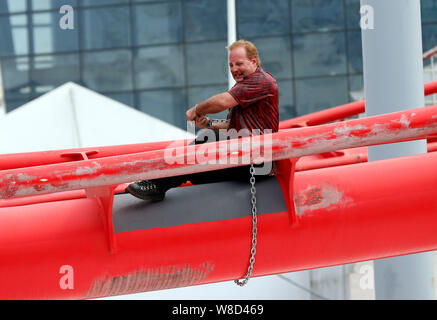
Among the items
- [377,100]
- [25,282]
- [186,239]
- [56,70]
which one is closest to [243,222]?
[186,239]

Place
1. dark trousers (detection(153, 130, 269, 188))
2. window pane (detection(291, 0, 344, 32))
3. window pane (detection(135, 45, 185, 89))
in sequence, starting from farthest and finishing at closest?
window pane (detection(135, 45, 185, 89))
window pane (detection(291, 0, 344, 32))
dark trousers (detection(153, 130, 269, 188))

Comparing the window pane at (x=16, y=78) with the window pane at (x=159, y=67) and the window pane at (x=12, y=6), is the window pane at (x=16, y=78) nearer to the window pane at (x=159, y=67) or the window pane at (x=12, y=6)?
the window pane at (x=12, y=6)

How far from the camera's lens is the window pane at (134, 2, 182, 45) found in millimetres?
16672

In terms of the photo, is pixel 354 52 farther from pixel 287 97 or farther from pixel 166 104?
pixel 166 104

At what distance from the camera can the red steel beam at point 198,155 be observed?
6.88 feet

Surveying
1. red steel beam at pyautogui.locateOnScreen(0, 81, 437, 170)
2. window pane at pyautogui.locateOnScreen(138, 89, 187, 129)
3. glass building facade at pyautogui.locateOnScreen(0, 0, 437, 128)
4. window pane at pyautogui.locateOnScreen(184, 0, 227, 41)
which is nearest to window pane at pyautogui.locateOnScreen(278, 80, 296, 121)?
glass building facade at pyautogui.locateOnScreen(0, 0, 437, 128)

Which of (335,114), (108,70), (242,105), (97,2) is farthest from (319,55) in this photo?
(242,105)

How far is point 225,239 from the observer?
2.53m

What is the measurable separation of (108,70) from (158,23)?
2.03 m

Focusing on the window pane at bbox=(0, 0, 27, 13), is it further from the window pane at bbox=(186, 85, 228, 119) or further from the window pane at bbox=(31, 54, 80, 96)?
the window pane at bbox=(186, 85, 228, 119)

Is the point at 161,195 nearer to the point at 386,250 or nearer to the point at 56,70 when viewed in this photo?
the point at 386,250

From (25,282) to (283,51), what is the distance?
48.3 feet

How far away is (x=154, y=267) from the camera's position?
248 cm

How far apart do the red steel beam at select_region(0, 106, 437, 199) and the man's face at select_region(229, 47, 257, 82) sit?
0.69 m
